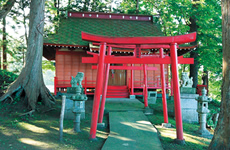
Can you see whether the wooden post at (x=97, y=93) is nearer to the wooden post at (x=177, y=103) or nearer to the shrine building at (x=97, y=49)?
the wooden post at (x=177, y=103)

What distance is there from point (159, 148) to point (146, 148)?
13.6 inches

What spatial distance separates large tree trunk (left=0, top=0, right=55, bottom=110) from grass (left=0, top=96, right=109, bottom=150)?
3.05 feet

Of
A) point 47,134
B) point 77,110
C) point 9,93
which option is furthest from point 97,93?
point 9,93

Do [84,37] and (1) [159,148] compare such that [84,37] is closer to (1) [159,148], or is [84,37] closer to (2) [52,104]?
(1) [159,148]

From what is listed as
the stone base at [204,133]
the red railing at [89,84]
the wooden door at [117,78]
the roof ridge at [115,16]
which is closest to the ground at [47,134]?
the stone base at [204,133]

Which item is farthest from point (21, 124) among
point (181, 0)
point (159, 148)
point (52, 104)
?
point (181, 0)

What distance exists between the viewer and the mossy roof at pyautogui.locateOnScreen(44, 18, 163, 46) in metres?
14.1

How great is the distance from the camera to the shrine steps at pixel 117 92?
1290 centimetres

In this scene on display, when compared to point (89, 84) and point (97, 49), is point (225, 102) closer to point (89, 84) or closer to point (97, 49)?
point (97, 49)

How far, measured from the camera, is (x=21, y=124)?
21.3 ft

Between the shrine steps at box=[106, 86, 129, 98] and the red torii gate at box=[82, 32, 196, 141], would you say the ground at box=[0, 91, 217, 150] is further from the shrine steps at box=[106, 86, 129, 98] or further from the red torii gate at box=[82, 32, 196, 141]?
the shrine steps at box=[106, 86, 129, 98]

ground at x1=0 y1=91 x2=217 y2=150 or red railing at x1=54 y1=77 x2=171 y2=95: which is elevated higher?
red railing at x1=54 y1=77 x2=171 y2=95

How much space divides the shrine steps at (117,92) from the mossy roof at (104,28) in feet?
14.3

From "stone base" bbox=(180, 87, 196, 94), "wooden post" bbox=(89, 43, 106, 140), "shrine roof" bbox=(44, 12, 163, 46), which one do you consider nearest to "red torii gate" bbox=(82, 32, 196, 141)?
"wooden post" bbox=(89, 43, 106, 140)
